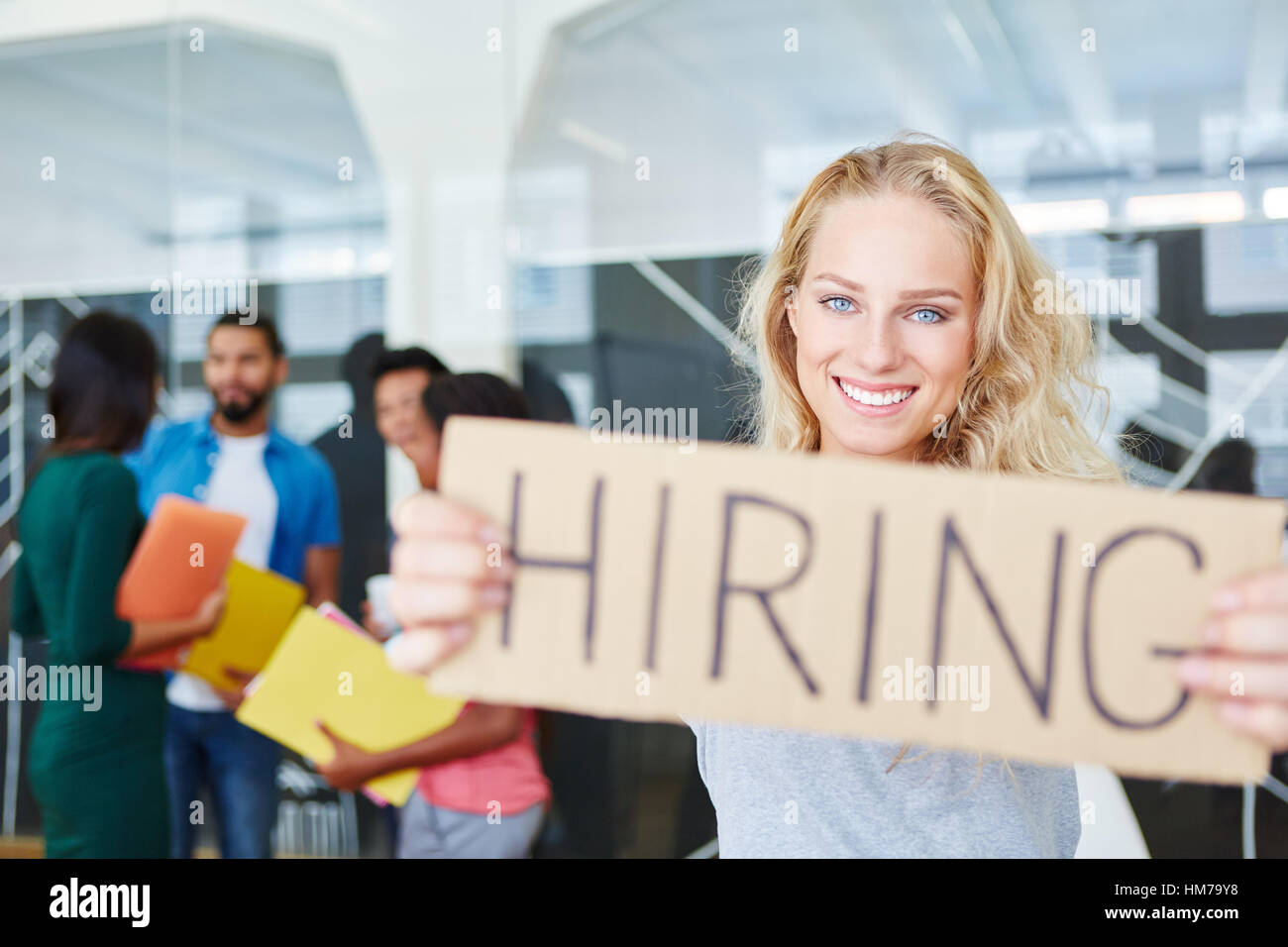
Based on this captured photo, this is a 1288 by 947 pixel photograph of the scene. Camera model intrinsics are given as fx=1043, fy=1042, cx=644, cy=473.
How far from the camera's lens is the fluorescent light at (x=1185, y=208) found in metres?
2.95

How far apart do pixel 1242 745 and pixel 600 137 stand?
3.05m

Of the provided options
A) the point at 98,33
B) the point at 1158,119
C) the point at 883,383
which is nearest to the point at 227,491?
the point at 98,33

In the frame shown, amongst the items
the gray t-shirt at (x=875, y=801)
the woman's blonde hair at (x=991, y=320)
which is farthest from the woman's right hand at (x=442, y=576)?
the woman's blonde hair at (x=991, y=320)

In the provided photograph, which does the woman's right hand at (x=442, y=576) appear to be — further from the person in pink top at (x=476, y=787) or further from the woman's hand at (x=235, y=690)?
the woman's hand at (x=235, y=690)

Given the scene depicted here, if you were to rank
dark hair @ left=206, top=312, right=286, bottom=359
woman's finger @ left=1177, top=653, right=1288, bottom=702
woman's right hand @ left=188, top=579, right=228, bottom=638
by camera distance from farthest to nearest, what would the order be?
dark hair @ left=206, top=312, right=286, bottom=359 → woman's right hand @ left=188, top=579, right=228, bottom=638 → woman's finger @ left=1177, top=653, right=1288, bottom=702

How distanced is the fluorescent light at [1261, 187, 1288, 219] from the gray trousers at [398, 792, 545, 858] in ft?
8.40

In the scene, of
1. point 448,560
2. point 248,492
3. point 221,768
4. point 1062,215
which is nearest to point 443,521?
point 448,560

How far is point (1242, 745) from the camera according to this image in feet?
2.09

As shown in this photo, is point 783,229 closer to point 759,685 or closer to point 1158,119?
point 759,685

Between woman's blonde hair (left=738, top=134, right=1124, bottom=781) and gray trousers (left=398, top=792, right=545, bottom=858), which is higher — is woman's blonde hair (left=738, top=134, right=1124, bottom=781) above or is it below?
above

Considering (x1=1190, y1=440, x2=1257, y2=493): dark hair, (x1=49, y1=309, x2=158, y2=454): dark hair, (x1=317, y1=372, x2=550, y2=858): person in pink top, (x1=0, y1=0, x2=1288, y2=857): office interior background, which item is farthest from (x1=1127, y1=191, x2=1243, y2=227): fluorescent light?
(x1=49, y1=309, x2=158, y2=454): dark hair

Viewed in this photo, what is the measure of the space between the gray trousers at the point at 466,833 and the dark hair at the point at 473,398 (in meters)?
0.78

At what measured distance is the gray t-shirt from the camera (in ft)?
3.19

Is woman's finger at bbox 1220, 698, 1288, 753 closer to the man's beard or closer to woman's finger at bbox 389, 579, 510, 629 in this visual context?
woman's finger at bbox 389, 579, 510, 629
